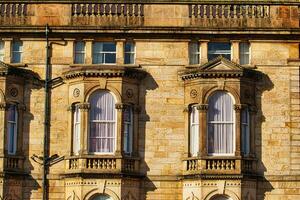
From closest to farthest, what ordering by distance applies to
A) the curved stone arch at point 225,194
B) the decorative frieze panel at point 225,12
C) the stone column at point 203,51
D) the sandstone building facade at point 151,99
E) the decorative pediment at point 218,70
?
the curved stone arch at point 225,194, the sandstone building facade at point 151,99, the decorative pediment at point 218,70, the stone column at point 203,51, the decorative frieze panel at point 225,12

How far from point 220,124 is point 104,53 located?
5.30 meters

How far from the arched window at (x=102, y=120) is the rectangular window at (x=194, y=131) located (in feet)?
9.79

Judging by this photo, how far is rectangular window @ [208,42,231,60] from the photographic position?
145 ft

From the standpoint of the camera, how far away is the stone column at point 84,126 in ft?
141

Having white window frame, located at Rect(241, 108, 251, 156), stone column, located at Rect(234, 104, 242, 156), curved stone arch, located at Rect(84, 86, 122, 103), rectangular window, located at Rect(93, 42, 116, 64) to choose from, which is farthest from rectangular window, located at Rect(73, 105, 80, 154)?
white window frame, located at Rect(241, 108, 251, 156)

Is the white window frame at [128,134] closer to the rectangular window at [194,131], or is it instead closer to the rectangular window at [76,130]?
the rectangular window at [76,130]

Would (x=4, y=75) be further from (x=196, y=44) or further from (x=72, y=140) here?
(x=196, y=44)

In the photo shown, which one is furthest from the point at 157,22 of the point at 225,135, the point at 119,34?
the point at 225,135

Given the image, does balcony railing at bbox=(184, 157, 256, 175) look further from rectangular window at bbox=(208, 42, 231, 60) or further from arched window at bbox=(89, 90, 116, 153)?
rectangular window at bbox=(208, 42, 231, 60)

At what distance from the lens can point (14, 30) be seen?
144ft

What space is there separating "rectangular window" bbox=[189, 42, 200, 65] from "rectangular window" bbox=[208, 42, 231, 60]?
0.47 m

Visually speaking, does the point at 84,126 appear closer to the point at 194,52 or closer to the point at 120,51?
the point at 120,51

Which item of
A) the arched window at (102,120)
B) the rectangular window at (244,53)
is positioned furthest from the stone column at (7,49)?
the rectangular window at (244,53)

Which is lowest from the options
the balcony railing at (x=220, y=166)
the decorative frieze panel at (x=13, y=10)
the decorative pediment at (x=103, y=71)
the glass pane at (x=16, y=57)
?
the balcony railing at (x=220, y=166)
